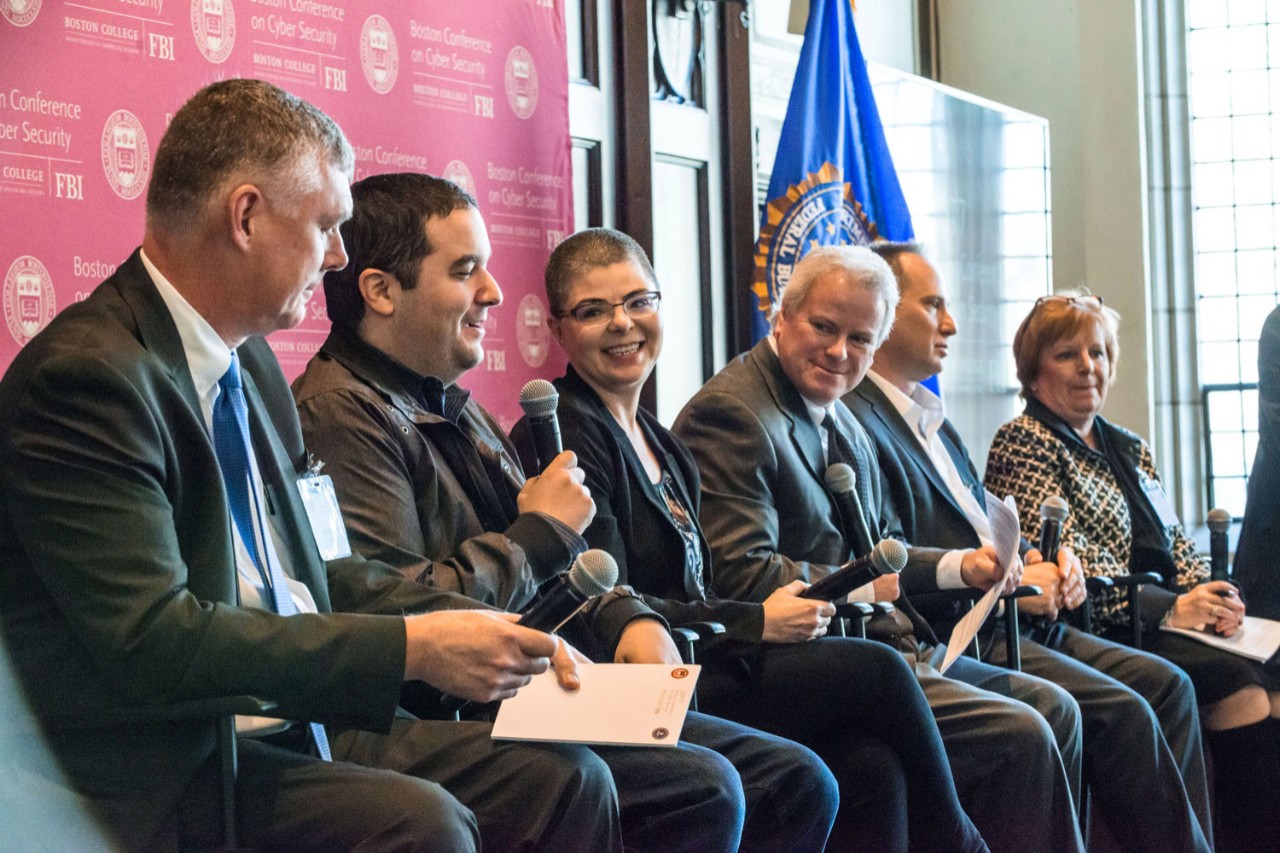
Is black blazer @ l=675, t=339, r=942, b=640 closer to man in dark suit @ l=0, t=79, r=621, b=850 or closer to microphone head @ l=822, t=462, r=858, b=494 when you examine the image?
microphone head @ l=822, t=462, r=858, b=494

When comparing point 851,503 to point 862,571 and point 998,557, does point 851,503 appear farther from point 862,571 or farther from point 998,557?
point 862,571

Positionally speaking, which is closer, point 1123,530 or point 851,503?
point 851,503

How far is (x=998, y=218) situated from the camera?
717 cm

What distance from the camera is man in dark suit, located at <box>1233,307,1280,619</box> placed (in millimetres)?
4230

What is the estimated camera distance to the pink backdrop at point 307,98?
109 inches

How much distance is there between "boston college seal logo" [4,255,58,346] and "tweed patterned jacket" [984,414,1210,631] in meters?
2.52

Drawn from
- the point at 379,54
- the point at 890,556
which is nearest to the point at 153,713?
the point at 890,556

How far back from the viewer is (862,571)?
264cm

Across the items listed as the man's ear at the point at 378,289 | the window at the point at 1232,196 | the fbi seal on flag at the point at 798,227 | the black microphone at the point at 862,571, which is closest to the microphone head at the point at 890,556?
the black microphone at the point at 862,571

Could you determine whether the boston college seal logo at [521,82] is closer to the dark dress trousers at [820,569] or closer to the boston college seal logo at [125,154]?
the dark dress trousers at [820,569]

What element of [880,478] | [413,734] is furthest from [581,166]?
[413,734]

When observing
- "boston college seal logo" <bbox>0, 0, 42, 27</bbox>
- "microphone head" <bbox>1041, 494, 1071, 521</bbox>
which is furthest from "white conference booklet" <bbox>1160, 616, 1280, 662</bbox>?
"boston college seal logo" <bbox>0, 0, 42, 27</bbox>

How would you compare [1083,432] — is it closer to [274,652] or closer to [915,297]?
[915,297]

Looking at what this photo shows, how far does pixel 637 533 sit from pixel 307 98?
4.14 ft
